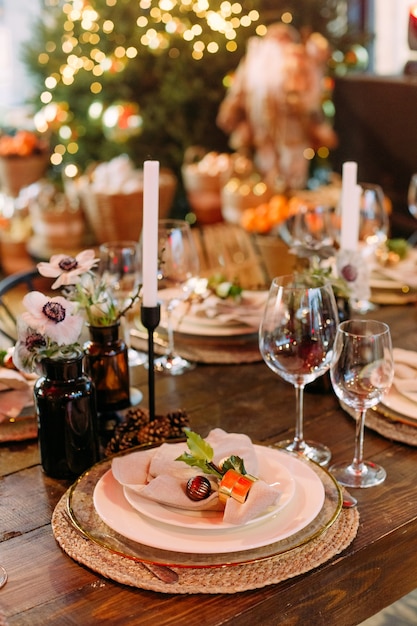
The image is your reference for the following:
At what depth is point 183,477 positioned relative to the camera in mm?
1024

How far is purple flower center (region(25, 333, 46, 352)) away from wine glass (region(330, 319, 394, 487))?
379 mm

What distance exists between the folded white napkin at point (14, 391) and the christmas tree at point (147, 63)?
11.1 ft

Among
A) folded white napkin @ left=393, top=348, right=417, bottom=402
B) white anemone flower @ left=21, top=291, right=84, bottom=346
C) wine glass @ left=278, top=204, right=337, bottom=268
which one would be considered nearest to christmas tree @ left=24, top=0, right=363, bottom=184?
wine glass @ left=278, top=204, right=337, bottom=268

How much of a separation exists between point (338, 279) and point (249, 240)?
1236 mm

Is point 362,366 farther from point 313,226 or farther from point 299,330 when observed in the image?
point 313,226

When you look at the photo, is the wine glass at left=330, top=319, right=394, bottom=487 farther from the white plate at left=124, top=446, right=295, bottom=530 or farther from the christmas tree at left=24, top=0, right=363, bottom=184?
the christmas tree at left=24, top=0, right=363, bottom=184

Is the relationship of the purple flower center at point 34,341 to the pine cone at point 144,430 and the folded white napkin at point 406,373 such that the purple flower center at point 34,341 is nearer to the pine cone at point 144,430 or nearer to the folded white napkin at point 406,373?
the pine cone at point 144,430

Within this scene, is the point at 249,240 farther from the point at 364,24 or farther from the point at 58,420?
the point at 364,24

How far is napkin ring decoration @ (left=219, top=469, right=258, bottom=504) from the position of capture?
98 centimetres

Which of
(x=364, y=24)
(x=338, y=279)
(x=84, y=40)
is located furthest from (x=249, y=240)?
(x=364, y=24)

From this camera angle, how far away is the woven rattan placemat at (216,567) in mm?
913

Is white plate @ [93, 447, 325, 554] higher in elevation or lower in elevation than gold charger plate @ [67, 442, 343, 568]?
higher

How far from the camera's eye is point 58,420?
1.14m

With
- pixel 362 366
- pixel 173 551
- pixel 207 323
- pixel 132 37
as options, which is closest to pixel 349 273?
pixel 207 323
